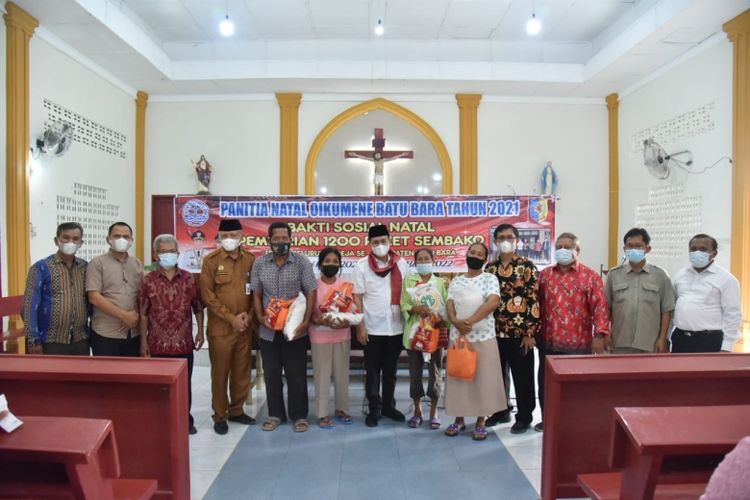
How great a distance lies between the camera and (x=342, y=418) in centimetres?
352

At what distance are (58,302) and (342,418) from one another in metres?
1.96

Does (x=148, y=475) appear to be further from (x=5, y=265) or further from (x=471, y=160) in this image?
(x=471, y=160)

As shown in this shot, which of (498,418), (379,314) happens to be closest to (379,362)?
(379,314)

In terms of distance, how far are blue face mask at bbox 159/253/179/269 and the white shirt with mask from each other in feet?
10.6

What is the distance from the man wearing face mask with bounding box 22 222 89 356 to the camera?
296cm

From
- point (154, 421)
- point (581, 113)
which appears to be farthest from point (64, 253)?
point (581, 113)

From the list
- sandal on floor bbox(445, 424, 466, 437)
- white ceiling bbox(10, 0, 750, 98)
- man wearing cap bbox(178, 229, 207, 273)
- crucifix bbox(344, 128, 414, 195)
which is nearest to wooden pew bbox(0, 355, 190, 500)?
sandal on floor bbox(445, 424, 466, 437)

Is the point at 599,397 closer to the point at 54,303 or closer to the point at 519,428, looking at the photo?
the point at 519,428

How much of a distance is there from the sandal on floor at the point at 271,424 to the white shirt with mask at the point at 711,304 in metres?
2.71

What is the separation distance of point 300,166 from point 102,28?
2.87 metres

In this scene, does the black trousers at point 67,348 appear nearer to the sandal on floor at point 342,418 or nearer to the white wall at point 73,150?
the sandal on floor at point 342,418

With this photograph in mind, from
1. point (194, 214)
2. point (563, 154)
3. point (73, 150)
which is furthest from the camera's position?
point (563, 154)

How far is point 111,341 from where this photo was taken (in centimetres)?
316

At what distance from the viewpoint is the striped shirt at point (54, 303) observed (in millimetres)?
2961
